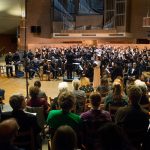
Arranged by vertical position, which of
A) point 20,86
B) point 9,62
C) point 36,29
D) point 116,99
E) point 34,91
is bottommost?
point 20,86

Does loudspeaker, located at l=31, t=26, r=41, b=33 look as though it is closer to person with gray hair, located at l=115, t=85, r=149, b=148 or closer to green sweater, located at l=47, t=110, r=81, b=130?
green sweater, located at l=47, t=110, r=81, b=130

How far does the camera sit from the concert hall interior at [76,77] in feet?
12.3

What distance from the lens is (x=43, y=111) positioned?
197 inches

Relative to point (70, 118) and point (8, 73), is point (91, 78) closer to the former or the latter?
point (8, 73)

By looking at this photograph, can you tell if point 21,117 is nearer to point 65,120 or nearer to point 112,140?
point 65,120

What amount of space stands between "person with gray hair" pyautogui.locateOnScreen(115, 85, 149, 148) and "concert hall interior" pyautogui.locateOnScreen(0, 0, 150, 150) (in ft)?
0.04

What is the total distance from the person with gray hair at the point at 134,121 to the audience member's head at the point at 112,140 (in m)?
1.43

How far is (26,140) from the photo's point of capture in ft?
12.7

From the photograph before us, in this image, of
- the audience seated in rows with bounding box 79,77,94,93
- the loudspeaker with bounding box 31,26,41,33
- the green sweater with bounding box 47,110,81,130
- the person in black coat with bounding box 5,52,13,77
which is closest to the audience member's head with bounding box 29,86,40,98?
the green sweater with bounding box 47,110,81,130

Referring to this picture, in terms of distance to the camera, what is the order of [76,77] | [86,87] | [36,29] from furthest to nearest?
[36,29] → [76,77] → [86,87]

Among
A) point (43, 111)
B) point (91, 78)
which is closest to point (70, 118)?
point (43, 111)

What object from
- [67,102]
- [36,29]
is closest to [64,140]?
[67,102]

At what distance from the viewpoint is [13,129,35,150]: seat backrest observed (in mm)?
3809

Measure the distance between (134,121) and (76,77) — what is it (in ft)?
35.8
